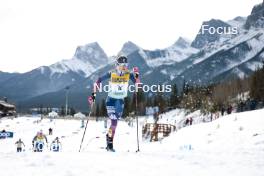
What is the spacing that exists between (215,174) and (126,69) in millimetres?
5417

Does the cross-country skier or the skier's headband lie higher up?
the skier's headband

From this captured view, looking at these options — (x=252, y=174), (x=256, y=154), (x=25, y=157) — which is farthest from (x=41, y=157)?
(x=256, y=154)

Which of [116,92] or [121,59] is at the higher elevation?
[121,59]

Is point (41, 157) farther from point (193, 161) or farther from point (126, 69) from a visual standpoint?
point (126, 69)

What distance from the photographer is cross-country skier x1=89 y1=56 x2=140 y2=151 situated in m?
12.3

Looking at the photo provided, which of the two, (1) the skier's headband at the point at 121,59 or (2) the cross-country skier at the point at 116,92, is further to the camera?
(1) the skier's headband at the point at 121,59

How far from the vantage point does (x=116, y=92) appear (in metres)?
12.2

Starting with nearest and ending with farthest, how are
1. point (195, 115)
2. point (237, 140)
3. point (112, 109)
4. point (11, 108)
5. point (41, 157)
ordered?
point (41, 157)
point (112, 109)
point (237, 140)
point (195, 115)
point (11, 108)

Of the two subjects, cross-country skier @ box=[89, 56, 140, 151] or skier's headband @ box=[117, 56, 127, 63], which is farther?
skier's headband @ box=[117, 56, 127, 63]

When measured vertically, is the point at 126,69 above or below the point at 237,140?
above

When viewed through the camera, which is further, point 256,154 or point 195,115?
point 195,115

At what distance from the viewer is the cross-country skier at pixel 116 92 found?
12.3 meters

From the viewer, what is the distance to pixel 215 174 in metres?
7.87

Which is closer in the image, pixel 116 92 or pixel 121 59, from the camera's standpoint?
pixel 116 92
